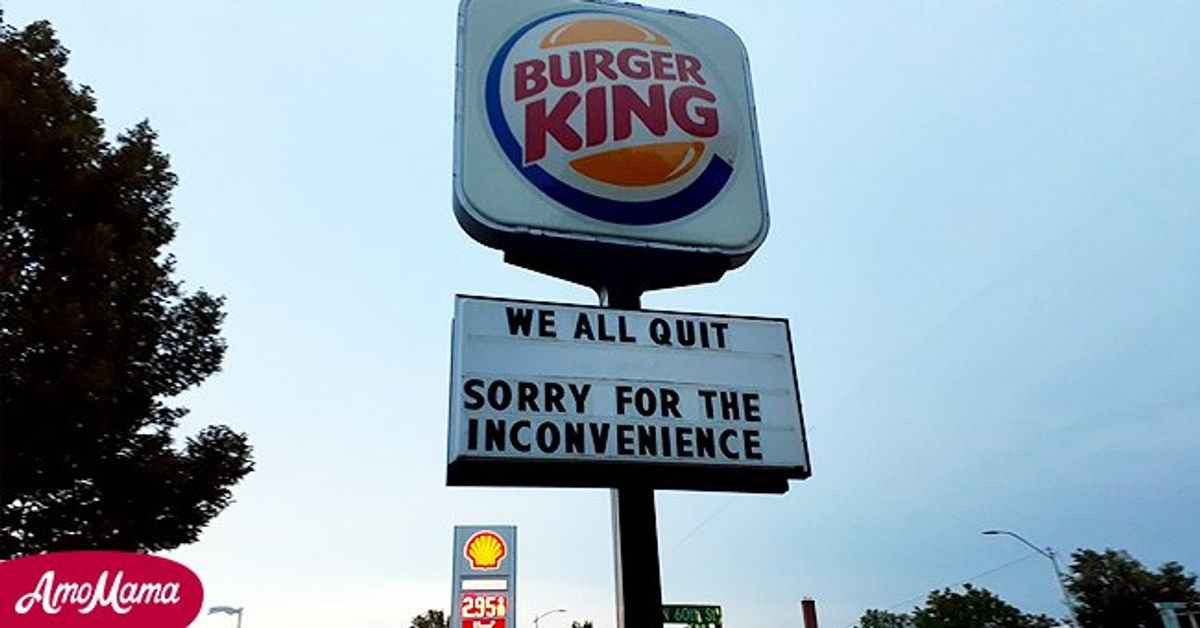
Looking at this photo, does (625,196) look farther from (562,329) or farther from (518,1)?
(518,1)

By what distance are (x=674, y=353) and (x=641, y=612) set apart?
1.98 m

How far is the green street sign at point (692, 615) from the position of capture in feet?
62.8

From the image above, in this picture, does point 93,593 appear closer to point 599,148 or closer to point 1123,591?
point 599,148

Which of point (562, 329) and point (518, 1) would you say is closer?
point (562, 329)

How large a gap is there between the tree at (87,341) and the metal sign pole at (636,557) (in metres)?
8.78

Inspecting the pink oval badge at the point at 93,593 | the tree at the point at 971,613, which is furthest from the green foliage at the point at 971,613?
the pink oval badge at the point at 93,593

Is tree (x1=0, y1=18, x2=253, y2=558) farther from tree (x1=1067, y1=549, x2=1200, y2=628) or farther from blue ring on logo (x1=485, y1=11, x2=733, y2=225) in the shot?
tree (x1=1067, y1=549, x2=1200, y2=628)

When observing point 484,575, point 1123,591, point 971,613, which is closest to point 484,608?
point 484,575

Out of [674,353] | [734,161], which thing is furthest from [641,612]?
[734,161]

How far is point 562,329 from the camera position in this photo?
266 inches

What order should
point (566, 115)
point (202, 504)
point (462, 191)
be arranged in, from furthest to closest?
1. point (202, 504)
2. point (566, 115)
3. point (462, 191)

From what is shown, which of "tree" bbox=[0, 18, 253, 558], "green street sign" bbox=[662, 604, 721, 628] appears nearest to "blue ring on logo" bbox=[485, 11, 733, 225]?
"tree" bbox=[0, 18, 253, 558]

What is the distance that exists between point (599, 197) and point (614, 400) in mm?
1991

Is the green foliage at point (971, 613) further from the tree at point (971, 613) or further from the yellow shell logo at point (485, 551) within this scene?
the yellow shell logo at point (485, 551)
